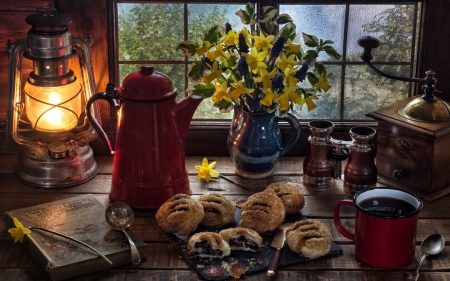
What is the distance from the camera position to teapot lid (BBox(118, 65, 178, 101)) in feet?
4.66

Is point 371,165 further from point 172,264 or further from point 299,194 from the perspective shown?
point 172,264

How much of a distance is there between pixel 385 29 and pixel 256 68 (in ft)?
1.49

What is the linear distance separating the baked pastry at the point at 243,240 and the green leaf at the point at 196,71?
15.4 inches

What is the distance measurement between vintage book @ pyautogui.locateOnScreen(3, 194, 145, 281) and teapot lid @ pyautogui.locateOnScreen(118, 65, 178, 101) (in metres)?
0.23

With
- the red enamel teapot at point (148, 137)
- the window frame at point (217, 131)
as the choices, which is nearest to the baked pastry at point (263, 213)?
the red enamel teapot at point (148, 137)

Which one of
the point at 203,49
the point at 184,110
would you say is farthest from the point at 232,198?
the point at 203,49

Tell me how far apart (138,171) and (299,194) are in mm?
326

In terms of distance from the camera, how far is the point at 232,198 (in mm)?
1535

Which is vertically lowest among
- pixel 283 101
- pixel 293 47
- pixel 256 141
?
pixel 256 141

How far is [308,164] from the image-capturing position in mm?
1597

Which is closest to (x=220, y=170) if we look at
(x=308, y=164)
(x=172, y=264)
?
(x=308, y=164)

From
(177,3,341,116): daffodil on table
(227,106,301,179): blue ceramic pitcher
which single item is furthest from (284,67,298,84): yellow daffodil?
(227,106,301,179): blue ceramic pitcher

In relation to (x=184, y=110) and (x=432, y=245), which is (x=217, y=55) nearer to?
(x=184, y=110)

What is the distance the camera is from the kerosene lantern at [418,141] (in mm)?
1508
